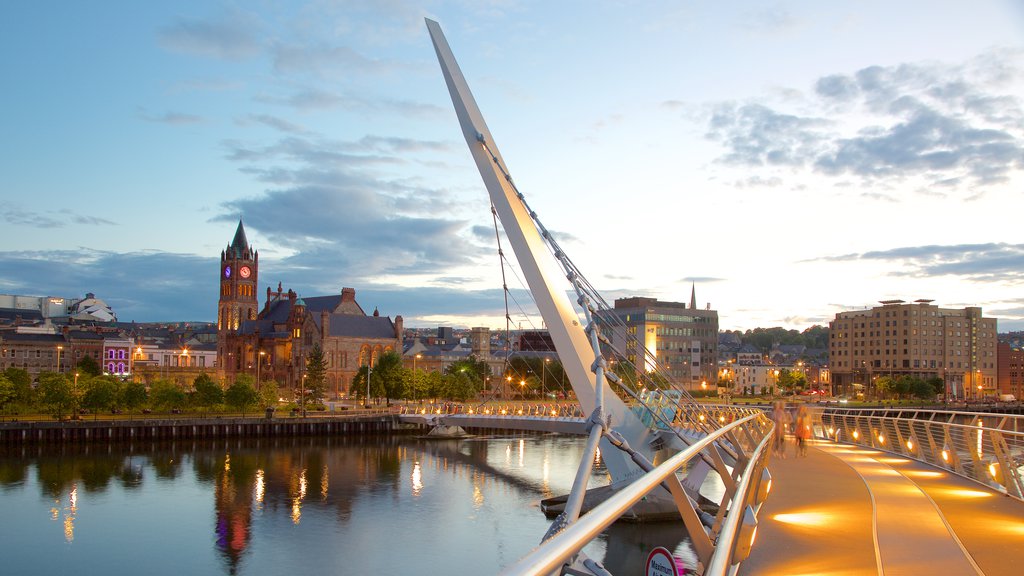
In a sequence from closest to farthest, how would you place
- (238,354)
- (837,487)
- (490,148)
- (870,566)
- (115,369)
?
(870,566) → (837,487) → (490,148) → (115,369) → (238,354)

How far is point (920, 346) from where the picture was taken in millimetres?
134125

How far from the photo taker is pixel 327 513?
3647cm

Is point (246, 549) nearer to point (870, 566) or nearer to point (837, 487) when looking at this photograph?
point (837, 487)

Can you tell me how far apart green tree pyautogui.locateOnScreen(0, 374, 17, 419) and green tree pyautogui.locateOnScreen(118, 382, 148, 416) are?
8079 millimetres

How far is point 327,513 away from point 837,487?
28948 mm

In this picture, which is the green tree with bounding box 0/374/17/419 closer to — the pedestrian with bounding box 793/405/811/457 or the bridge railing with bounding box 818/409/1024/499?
the bridge railing with bounding box 818/409/1024/499

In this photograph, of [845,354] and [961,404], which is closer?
[961,404]

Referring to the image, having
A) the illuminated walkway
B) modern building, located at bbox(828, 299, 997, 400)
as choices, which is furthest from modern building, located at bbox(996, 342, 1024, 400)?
the illuminated walkway

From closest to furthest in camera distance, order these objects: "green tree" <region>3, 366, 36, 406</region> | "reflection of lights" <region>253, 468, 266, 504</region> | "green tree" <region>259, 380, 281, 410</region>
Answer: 1. "reflection of lights" <region>253, 468, 266, 504</region>
2. "green tree" <region>3, 366, 36, 406</region>
3. "green tree" <region>259, 380, 281, 410</region>

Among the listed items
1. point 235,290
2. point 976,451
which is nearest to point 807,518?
point 976,451

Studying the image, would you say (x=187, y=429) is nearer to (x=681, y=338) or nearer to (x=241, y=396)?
(x=241, y=396)

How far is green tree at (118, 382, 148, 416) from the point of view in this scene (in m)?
74.2

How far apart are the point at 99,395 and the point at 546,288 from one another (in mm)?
58133

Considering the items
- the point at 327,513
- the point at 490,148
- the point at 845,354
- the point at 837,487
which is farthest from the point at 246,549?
the point at 845,354
